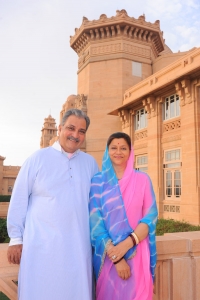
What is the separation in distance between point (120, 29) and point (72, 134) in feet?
61.5

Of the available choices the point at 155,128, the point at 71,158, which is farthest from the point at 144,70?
the point at 71,158

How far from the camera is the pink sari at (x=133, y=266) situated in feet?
6.84

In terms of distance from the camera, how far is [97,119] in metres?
19.4

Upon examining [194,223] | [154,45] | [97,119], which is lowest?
[194,223]

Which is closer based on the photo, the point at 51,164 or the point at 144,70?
the point at 51,164

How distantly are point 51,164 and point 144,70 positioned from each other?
1911 centimetres

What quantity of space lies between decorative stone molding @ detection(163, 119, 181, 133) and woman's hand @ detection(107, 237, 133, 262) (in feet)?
39.3

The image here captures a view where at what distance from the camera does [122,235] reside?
2.09 metres

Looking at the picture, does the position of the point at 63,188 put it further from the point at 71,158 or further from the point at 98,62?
the point at 98,62

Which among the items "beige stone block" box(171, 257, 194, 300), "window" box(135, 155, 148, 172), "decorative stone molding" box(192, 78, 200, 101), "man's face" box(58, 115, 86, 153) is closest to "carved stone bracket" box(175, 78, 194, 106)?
"decorative stone molding" box(192, 78, 200, 101)

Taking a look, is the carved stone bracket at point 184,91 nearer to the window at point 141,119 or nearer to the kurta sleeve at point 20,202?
the window at point 141,119

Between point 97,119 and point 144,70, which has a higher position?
point 144,70

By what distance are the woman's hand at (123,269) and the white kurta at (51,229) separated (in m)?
0.23

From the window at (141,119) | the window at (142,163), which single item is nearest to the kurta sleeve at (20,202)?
the window at (142,163)
